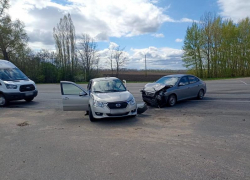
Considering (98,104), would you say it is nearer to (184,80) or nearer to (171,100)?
(171,100)

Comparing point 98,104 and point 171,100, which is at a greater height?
point 98,104

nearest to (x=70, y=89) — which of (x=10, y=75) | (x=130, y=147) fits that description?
(x=130, y=147)

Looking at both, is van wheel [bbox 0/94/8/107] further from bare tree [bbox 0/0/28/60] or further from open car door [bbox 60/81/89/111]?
bare tree [bbox 0/0/28/60]

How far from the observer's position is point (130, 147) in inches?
186

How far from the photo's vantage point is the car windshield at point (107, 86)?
315 inches

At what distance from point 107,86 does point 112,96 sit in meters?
1.08

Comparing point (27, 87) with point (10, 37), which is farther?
point (10, 37)

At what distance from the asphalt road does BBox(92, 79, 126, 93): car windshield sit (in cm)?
132

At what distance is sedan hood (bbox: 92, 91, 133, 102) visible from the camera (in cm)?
700

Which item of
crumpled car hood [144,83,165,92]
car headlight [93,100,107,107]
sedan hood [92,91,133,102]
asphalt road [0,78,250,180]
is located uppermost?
crumpled car hood [144,83,165,92]

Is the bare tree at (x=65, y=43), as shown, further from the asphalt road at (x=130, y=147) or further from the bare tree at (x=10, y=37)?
the asphalt road at (x=130, y=147)

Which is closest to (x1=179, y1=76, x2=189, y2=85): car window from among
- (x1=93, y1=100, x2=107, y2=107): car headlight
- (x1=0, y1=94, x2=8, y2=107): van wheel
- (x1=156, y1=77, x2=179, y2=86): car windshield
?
(x1=156, y1=77, x2=179, y2=86): car windshield

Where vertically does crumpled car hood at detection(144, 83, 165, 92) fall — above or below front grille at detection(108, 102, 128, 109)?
above

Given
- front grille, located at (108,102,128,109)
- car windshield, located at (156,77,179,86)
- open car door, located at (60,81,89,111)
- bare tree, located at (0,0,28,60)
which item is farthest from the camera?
bare tree, located at (0,0,28,60)
